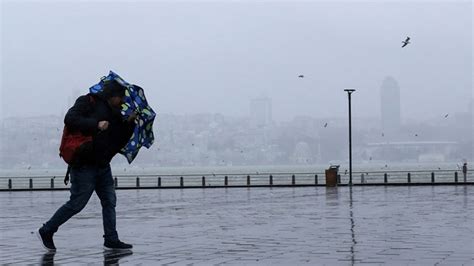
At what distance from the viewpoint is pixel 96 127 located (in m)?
7.87

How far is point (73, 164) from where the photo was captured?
317 inches

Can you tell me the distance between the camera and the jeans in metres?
8.12

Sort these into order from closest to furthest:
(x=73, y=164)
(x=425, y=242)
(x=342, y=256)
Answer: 1. (x=342, y=256)
2. (x=73, y=164)
3. (x=425, y=242)

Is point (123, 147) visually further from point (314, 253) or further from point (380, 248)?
point (380, 248)

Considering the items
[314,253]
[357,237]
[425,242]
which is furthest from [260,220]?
[314,253]

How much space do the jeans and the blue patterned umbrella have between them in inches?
13.3

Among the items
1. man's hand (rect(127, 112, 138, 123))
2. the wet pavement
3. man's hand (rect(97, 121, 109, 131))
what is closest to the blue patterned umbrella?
man's hand (rect(127, 112, 138, 123))

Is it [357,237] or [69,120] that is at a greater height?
[69,120]

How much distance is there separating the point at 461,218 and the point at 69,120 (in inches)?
307

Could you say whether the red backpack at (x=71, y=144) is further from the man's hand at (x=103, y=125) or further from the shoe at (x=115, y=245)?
the shoe at (x=115, y=245)

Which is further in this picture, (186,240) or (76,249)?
(186,240)

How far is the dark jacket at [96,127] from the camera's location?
793 centimetres

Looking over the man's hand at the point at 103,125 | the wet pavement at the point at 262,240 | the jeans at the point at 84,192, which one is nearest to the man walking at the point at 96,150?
the jeans at the point at 84,192

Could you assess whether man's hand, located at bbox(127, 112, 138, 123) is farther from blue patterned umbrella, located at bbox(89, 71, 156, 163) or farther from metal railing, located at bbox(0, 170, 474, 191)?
metal railing, located at bbox(0, 170, 474, 191)
